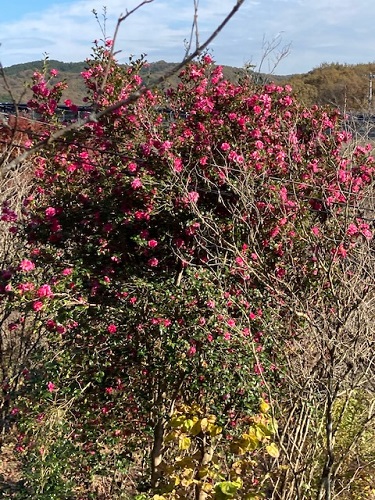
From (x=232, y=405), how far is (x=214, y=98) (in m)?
2.42

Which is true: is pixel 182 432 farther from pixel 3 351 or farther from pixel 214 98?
pixel 3 351

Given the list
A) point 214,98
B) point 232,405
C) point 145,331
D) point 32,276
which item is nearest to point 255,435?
point 232,405

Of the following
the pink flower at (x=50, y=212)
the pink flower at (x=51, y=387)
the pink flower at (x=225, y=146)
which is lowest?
the pink flower at (x=51, y=387)

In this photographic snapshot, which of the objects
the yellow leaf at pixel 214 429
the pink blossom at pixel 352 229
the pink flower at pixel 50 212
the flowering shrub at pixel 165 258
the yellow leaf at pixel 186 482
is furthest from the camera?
the pink flower at pixel 50 212

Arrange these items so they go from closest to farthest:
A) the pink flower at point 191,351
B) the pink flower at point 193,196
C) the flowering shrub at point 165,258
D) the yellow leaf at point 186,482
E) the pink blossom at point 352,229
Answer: the yellow leaf at point 186,482 → the pink flower at point 191,351 → the flowering shrub at point 165,258 → the pink flower at point 193,196 → the pink blossom at point 352,229

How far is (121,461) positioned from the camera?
15.3 ft

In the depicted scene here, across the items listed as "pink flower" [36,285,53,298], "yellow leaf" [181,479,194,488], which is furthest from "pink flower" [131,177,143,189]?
"yellow leaf" [181,479,194,488]

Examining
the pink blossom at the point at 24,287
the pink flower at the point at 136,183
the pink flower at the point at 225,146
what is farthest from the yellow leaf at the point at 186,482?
the pink flower at the point at 225,146

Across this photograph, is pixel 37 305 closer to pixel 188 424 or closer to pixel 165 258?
pixel 165 258

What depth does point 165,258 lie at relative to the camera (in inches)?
185

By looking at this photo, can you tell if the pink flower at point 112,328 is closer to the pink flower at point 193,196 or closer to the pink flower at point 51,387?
the pink flower at point 51,387

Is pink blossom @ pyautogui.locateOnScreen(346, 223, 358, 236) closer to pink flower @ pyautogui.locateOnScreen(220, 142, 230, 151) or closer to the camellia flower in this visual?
pink flower @ pyautogui.locateOnScreen(220, 142, 230, 151)

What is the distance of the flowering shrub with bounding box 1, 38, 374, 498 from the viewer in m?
4.14

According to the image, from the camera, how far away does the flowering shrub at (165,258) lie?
4.14 meters
